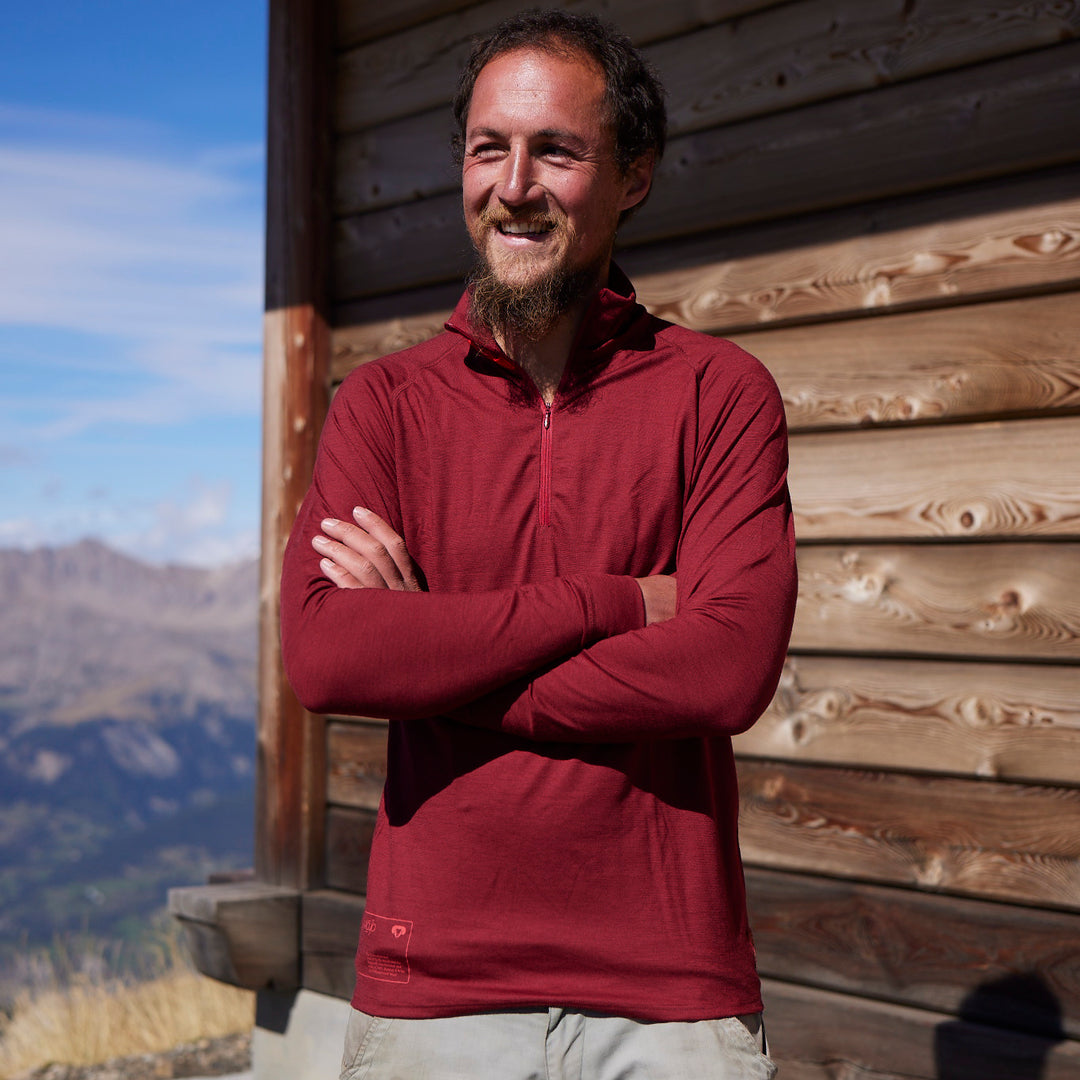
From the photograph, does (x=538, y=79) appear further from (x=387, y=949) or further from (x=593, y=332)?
(x=387, y=949)

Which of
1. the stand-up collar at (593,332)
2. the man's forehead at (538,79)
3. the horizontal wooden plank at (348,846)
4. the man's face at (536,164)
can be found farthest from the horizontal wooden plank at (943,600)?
the horizontal wooden plank at (348,846)

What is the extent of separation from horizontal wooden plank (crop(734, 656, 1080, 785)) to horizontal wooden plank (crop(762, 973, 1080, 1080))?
487 mm

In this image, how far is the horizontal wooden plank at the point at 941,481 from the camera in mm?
2768

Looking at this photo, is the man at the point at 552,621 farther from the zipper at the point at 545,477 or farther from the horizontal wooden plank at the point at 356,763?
the horizontal wooden plank at the point at 356,763

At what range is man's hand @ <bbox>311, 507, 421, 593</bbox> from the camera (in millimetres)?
1735

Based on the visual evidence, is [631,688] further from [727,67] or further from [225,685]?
[225,685]

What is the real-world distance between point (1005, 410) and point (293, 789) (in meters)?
2.58

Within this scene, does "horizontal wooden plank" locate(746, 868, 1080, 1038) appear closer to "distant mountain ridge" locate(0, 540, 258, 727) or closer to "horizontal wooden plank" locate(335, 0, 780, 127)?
"horizontal wooden plank" locate(335, 0, 780, 127)

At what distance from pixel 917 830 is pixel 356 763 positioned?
1909mm

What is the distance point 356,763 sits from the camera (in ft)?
13.5

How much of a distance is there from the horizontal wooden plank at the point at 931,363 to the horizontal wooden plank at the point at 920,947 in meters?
1.14

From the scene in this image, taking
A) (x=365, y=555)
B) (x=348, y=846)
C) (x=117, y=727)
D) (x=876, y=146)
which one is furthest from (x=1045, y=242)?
(x=117, y=727)

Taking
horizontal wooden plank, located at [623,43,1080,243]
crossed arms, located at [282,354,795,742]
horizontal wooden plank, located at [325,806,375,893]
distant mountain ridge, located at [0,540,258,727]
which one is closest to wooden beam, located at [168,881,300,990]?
horizontal wooden plank, located at [325,806,375,893]

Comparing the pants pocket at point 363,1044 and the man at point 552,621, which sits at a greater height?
the man at point 552,621
